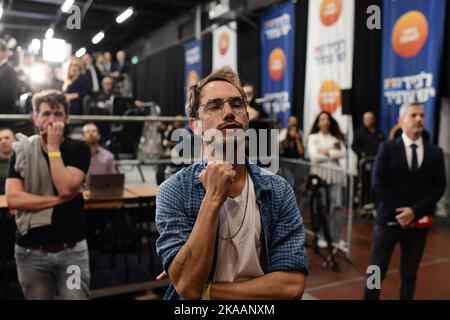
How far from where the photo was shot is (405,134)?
9.69 ft

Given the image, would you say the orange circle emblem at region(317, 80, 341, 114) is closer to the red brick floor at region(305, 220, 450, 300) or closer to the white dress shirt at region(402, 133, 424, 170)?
the red brick floor at region(305, 220, 450, 300)

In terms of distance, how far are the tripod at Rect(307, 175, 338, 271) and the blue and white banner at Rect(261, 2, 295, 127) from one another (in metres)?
4.45

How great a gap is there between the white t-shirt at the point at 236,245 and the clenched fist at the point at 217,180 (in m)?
0.11

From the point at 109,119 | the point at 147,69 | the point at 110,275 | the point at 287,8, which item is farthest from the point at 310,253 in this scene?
the point at 147,69

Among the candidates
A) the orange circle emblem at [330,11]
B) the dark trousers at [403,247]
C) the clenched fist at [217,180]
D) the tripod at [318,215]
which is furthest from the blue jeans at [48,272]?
the orange circle emblem at [330,11]

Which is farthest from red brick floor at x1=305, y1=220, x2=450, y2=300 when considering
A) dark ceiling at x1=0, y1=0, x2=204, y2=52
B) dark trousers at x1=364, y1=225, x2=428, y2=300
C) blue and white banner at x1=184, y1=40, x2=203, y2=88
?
blue and white banner at x1=184, y1=40, x2=203, y2=88

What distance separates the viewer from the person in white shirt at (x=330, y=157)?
4.91 metres

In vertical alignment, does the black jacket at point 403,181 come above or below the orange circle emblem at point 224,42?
below

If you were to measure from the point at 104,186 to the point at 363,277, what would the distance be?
8.83 feet

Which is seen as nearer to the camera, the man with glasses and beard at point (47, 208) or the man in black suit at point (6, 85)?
the man with glasses and beard at point (47, 208)

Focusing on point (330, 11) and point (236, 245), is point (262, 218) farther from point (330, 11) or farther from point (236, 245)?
point (330, 11)

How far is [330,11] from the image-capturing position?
7.85m

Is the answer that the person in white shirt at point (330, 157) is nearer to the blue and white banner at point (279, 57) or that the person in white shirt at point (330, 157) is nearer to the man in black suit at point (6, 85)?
the blue and white banner at point (279, 57)

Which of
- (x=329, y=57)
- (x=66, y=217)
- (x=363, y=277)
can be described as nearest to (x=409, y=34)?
(x=329, y=57)
